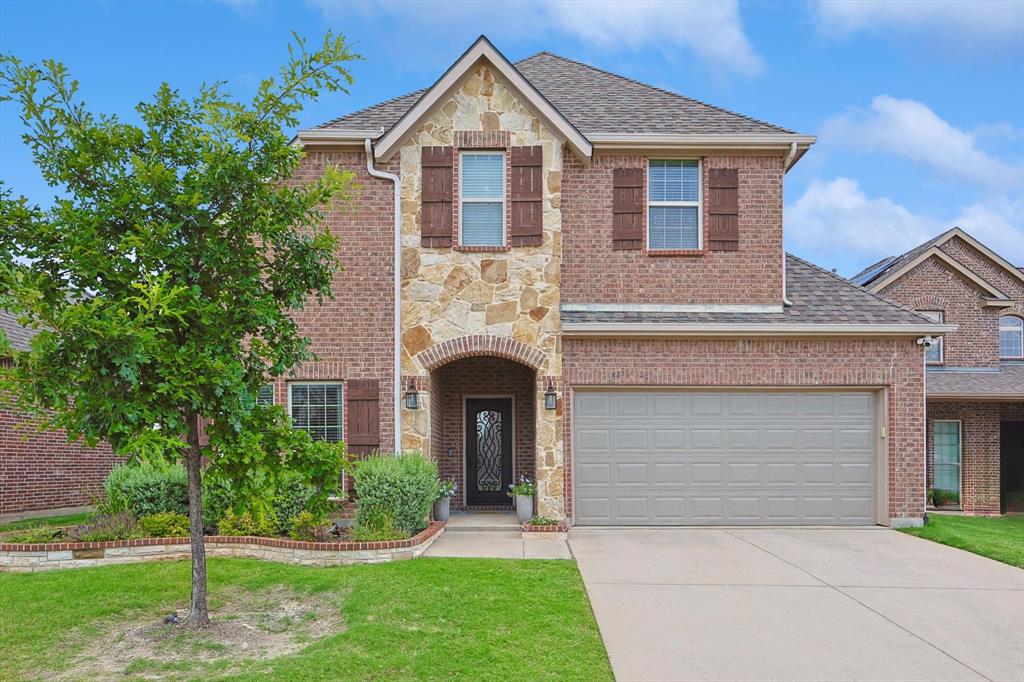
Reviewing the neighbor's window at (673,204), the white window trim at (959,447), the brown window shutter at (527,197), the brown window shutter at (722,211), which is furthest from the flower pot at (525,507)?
the white window trim at (959,447)

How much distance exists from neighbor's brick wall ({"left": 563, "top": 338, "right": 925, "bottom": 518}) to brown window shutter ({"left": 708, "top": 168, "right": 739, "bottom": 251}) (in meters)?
1.69

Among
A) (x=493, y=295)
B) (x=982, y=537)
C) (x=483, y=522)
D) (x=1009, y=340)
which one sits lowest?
(x=982, y=537)

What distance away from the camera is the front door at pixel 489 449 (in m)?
14.7

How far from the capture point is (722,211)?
13219 millimetres

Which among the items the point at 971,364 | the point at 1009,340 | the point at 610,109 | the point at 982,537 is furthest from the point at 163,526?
the point at 1009,340

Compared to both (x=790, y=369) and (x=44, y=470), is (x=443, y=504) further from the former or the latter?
(x=44, y=470)

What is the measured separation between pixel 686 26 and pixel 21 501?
16786 millimetres

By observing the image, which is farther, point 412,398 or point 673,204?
point 673,204

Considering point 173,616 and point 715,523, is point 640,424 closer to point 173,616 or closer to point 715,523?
point 715,523

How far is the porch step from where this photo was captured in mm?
12195

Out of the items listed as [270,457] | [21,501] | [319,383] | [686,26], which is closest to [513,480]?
[319,383]

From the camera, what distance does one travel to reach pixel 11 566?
976cm

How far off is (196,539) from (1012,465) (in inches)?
760

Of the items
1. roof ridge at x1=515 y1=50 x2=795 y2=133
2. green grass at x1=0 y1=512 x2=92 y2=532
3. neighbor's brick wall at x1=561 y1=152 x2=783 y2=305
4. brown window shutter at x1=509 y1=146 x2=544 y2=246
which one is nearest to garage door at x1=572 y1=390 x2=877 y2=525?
neighbor's brick wall at x1=561 y1=152 x2=783 y2=305
